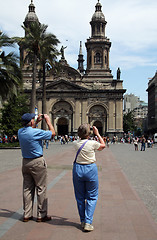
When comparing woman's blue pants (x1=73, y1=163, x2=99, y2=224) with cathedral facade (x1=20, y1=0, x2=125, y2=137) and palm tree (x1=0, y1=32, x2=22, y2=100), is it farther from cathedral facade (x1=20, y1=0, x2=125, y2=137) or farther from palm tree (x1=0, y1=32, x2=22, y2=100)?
cathedral facade (x1=20, y1=0, x2=125, y2=137)

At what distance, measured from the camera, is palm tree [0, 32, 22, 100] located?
906 inches

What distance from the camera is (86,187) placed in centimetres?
467

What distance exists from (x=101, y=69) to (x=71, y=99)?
903cm

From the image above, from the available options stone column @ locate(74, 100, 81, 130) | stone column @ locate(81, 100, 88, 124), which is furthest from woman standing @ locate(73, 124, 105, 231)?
stone column @ locate(81, 100, 88, 124)

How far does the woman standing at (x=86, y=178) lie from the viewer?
15.1ft

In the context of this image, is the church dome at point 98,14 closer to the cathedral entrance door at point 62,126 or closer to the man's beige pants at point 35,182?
the cathedral entrance door at point 62,126

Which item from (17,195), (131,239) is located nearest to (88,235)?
(131,239)

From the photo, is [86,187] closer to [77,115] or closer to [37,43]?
[37,43]

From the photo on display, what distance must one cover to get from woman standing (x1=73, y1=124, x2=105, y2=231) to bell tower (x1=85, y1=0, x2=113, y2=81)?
59897mm

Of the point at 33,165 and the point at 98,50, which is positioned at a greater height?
the point at 98,50

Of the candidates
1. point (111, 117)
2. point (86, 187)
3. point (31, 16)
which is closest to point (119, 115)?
point (111, 117)

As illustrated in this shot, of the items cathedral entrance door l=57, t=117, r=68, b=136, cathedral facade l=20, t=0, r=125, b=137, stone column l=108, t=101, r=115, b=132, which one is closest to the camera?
stone column l=108, t=101, r=115, b=132

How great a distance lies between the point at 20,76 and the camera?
78.8 feet

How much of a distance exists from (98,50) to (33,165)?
61558 mm
